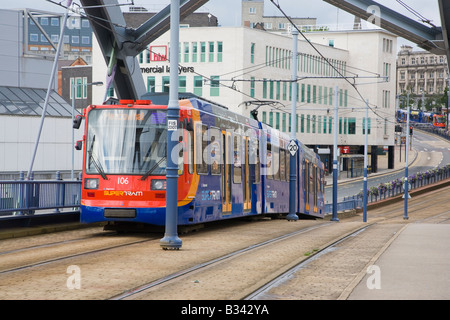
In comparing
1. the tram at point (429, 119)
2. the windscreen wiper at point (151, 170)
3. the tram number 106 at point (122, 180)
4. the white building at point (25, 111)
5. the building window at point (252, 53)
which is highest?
the building window at point (252, 53)

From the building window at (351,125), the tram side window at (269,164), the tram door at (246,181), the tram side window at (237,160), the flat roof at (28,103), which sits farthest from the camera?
the building window at (351,125)

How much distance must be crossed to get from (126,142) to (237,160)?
14.9 ft

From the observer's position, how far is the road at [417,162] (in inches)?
3206

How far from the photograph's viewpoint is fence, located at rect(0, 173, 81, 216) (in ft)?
62.4

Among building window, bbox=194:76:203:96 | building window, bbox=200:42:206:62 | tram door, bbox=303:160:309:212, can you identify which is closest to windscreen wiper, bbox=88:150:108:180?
tram door, bbox=303:160:309:212

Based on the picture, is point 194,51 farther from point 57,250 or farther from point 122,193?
Answer: point 57,250

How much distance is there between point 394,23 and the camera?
29859 mm

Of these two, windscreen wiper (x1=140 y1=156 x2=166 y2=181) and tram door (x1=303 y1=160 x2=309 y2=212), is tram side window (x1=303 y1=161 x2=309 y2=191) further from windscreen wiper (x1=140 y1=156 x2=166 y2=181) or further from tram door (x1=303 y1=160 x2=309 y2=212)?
windscreen wiper (x1=140 y1=156 x2=166 y2=181)

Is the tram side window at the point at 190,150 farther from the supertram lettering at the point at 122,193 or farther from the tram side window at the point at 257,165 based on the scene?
the tram side window at the point at 257,165

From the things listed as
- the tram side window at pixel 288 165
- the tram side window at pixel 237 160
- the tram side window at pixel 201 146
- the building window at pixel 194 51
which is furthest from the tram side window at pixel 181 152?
the building window at pixel 194 51

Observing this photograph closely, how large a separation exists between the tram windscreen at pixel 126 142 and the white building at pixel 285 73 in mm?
50874

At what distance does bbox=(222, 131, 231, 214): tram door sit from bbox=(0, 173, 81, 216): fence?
162 inches

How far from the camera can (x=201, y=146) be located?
19125 millimetres
